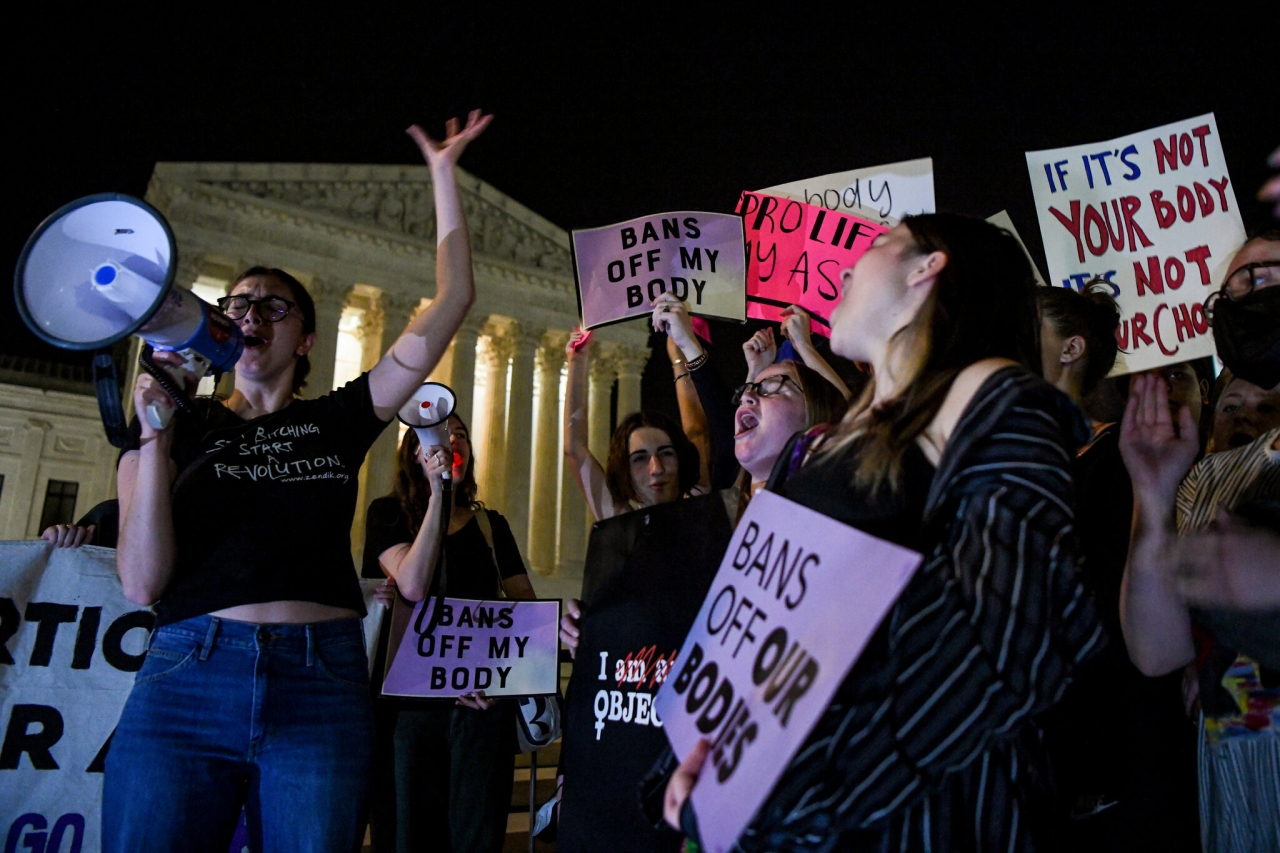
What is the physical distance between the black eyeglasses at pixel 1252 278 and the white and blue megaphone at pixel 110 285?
263 cm

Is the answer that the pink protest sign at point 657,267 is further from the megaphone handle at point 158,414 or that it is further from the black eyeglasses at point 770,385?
the megaphone handle at point 158,414

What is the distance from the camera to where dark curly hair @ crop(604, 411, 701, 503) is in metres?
4.30

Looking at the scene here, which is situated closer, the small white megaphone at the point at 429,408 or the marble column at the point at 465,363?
the small white megaphone at the point at 429,408

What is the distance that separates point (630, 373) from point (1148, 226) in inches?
1010

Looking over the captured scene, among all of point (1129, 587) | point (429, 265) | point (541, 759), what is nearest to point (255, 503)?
point (1129, 587)

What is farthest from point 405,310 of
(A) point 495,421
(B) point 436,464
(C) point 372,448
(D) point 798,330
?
(D) point 798,330

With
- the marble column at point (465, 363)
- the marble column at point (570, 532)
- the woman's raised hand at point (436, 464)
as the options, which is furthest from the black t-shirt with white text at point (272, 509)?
the marble column at point (570, 532)

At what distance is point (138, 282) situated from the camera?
1990mm

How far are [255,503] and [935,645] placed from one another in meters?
1.81

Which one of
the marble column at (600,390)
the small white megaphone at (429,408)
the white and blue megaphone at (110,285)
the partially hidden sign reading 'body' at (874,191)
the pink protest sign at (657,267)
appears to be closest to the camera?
the white and blue megaphone at (110,285)

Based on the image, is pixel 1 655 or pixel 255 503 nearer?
pixel 255 503

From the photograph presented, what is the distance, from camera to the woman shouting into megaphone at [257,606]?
2.07 meters

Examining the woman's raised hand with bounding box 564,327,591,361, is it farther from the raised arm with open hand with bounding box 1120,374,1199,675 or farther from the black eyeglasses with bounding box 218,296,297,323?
the raised arm with open hand with bounding box 1120,374,1199,675

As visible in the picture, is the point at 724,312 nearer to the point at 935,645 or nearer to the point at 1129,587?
the point at 1129,587
